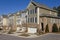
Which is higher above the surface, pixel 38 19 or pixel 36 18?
pixel 36 18

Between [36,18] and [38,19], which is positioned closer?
[38,19]

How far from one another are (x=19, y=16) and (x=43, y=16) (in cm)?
1569

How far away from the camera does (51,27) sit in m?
41.3

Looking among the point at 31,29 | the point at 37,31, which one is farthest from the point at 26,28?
the point at 37,31

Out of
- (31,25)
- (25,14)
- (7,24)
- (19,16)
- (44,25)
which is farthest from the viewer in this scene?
(7,24)

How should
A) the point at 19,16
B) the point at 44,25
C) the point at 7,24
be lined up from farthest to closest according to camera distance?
1. the point at 7,24
2. the point at 19,16
3. the point at 44,25

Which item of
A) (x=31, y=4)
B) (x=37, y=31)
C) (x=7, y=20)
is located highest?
(x=31, y=4)

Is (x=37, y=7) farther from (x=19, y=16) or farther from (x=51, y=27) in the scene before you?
(x=19, y=16)

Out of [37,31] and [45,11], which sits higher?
[45,11]

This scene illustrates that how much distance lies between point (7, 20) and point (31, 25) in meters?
25.1

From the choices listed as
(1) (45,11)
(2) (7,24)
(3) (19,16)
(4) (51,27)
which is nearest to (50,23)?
(4) (51,27)

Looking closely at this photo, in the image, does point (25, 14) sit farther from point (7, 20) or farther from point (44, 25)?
point (7, 20)

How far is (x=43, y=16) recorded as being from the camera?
131 ft

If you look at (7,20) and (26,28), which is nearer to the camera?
(26,28)
